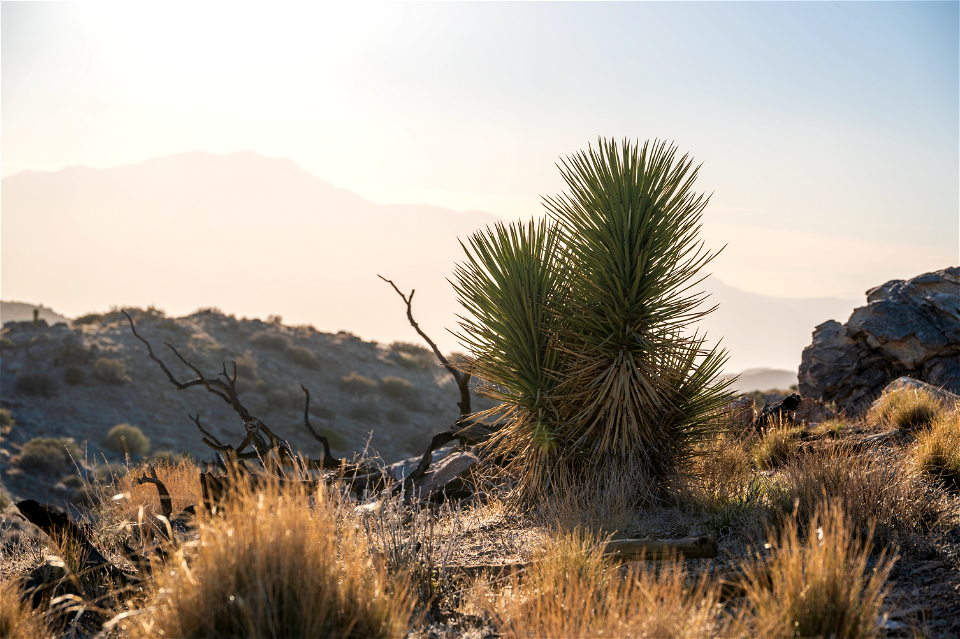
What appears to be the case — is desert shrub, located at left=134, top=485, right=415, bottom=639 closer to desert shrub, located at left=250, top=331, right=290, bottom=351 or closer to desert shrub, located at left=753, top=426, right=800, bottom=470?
desert shrub, located at left=753, top=426, right=800, bottom=470

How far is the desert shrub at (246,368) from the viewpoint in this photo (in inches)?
1065

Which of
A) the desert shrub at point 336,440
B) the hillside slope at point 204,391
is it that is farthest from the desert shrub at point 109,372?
the desert shrub at point 336,440

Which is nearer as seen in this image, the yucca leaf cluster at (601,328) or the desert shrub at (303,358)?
the yucca leaf cluster at (601,328)

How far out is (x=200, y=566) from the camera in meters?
2.78

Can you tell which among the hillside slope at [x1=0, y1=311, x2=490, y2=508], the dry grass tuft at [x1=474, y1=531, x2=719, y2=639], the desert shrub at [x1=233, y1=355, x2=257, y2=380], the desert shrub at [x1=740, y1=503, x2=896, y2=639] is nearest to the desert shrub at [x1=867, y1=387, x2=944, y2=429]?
the dry grass tuft at [x1=474, y1=531, x2=719, y2=639]

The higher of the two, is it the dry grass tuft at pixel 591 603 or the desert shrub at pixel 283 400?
the desert shrub at pixel 283 400

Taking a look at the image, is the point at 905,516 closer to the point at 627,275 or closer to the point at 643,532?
the point at 643,532

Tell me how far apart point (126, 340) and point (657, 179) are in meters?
27.2

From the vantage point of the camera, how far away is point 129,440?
19484mm

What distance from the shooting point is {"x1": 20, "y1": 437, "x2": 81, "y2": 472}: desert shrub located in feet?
57.3

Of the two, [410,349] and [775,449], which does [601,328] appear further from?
[410,349]

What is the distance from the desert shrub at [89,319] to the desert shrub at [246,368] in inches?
332

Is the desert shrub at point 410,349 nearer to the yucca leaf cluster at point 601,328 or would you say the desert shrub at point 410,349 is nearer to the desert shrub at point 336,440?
the desert shrub at point 336,440

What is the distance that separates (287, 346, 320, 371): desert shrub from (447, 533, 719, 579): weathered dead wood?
27.5 meters
